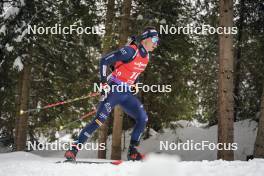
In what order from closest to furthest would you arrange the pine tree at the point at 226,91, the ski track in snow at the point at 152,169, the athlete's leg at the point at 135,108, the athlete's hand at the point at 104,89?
the ski track in snow at the point at 152,169
the athlete's hand at the point at 104,89
the athlete's leg at the point at 135,108
the pine tree at the point at 226,91

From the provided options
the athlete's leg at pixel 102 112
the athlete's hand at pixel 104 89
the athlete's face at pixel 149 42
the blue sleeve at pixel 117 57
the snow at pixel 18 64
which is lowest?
the athlete's leg at pixel 102 112

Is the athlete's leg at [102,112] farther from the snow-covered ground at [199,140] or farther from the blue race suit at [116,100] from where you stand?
the snow-covered ground at [199,140]

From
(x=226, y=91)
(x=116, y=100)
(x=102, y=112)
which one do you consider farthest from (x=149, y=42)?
(x=226, y=91)

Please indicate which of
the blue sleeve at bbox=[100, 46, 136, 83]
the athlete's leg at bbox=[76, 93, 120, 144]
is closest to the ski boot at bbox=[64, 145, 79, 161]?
the athlete's leg at bbox=[76, 93, 120, 144]

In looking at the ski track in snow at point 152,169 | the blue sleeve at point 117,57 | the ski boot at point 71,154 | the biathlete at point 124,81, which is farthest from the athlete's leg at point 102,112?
the ski track in snow at point 152,169

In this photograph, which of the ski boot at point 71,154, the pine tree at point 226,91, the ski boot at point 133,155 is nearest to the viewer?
the ski boot at point 71,154

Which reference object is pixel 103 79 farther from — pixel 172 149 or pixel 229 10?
pixel 172 149

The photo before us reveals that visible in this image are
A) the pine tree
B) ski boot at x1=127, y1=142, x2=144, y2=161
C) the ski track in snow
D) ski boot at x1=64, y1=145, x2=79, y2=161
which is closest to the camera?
the ski track in snow

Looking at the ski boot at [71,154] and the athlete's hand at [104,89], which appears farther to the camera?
the ski boot at [71,154]

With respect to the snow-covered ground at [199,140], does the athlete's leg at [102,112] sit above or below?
above

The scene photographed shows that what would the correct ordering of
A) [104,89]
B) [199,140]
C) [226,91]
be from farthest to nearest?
1. [199,140]
2. [226,91]
3. [104,89]

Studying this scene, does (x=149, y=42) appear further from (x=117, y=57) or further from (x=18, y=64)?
(x=18, y=64)

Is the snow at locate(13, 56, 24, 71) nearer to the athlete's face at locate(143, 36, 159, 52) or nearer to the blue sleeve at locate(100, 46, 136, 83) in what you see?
the blue sleeve at locate(100, 46, 136, 83)

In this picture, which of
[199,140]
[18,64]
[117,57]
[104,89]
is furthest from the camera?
[199,140]
